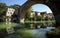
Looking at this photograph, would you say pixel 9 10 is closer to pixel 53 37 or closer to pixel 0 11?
pixel 0 11

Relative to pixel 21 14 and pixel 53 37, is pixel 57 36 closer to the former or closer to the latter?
pixel 53 37

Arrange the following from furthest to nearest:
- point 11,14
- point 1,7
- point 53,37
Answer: point 11,14, point 1,7, point 53,37

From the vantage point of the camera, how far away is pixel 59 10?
9.83 meters

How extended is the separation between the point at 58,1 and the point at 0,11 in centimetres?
3698

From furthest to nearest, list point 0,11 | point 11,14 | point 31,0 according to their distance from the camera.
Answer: point 11,14, point 0,11, point 31,0

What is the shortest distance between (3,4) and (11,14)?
5.50 m

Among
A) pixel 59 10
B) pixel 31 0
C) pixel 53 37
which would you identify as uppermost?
pixel 31 0

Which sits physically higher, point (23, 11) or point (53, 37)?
point (23, 11)

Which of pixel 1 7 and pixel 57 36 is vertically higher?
pixel 1 7

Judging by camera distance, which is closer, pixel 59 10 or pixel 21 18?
pixel 59 10

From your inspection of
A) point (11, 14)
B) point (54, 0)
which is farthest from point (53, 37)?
point (11, 14)

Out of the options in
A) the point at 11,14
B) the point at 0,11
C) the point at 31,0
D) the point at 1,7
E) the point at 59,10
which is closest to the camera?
the point at 59,10

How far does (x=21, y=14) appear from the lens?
33844 millimetres

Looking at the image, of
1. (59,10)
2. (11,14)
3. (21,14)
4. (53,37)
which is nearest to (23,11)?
(21,14)
